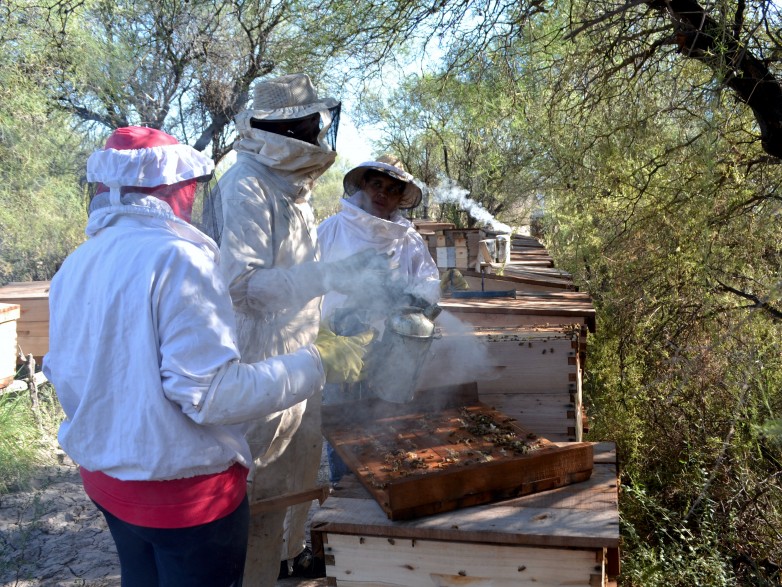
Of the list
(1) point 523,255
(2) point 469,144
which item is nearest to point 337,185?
(2) point 469,144

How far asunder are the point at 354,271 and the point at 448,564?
103 cm

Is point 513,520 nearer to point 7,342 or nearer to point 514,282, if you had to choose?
point 514,282

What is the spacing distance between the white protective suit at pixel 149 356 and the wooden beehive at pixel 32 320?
191 inches

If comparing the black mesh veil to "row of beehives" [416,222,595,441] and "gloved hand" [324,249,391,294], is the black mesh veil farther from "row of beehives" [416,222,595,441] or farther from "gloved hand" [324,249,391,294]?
"row of beehives" [416,222,595,441]

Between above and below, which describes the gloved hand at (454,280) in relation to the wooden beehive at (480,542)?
above

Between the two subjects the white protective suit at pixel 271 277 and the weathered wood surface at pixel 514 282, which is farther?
the weathered wood surface at pixel 514 282

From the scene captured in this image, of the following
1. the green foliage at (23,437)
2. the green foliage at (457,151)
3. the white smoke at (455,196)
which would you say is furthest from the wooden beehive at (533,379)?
the green foliage at (457,151)

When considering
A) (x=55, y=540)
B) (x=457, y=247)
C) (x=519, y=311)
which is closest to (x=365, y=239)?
(x=519, y=311)

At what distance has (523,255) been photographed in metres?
7.00

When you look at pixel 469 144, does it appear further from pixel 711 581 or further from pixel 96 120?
pixel 711 581

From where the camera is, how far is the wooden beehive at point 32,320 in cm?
582

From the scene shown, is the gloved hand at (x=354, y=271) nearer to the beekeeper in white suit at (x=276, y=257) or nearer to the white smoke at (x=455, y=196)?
the beekeeper in white suit at (x=276, y=257)

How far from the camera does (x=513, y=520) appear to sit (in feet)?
5.68

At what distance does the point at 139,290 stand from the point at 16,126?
11.0 m
